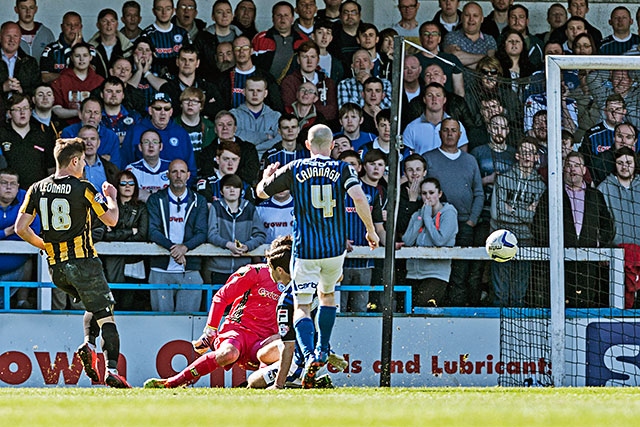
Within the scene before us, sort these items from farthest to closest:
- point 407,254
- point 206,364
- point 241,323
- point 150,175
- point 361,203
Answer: point 150,175
point 407,254
point 241,323
point 206,364
point 361,203

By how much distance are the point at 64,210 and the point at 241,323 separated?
5.37 ft

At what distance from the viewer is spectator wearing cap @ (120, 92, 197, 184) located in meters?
11.5

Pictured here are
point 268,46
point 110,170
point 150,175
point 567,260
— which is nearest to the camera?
point 567,260

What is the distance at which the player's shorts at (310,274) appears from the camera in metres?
7.98

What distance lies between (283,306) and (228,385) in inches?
122

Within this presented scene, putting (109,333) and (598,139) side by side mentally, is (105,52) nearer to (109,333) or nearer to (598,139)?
(109,333)

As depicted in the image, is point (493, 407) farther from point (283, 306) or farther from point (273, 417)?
point (283, 306)

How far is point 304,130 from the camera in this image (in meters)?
11.8

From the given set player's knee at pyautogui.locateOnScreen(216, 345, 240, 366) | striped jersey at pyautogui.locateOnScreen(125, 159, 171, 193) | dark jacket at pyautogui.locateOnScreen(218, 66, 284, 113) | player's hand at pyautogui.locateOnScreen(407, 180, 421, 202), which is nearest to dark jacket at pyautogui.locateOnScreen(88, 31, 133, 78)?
dark jacket at pyautogui.locateOnScreen(218, 66, 284, 113)

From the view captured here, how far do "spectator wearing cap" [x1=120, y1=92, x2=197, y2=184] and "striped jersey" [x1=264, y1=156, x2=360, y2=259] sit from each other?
11.9 feet

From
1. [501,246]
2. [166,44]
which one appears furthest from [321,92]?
[501,246]

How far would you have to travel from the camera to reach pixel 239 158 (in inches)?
452

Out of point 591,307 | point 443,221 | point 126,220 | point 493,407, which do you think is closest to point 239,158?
point 126,220

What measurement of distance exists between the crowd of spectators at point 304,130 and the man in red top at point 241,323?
188 cm
